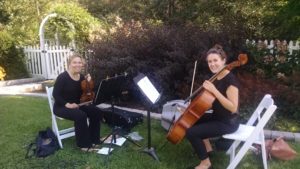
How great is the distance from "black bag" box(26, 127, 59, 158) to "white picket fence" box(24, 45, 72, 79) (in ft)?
19.1

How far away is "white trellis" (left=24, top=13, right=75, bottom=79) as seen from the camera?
11.3 meters

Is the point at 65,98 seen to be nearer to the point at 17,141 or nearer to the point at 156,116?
the point at 17,141

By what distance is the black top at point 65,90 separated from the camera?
198 inches

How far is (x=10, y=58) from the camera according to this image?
12.0 metres

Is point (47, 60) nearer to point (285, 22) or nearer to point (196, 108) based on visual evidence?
point (285, 22)

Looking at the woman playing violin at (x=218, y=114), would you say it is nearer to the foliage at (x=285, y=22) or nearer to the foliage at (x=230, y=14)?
the foliage at (x=230, y=14)

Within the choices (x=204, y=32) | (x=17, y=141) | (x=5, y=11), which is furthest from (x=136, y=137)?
(x=5, y=11)

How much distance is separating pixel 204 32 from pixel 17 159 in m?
4.23

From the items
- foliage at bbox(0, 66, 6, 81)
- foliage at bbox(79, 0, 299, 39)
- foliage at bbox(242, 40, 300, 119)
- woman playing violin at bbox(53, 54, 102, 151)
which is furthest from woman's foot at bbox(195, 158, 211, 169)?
foliage at bbox(0, 66, 6, 81)

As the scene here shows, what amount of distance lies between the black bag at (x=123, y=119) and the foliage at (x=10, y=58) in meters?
7.19

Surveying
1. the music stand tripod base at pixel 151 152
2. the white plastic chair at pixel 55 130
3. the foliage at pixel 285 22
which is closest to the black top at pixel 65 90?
the white plastic chair at pixel 55 130

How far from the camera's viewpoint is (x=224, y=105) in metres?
3.87

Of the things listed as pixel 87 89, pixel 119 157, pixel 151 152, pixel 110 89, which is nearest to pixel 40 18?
pixel 87 89

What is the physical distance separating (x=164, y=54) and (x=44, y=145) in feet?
10.3
